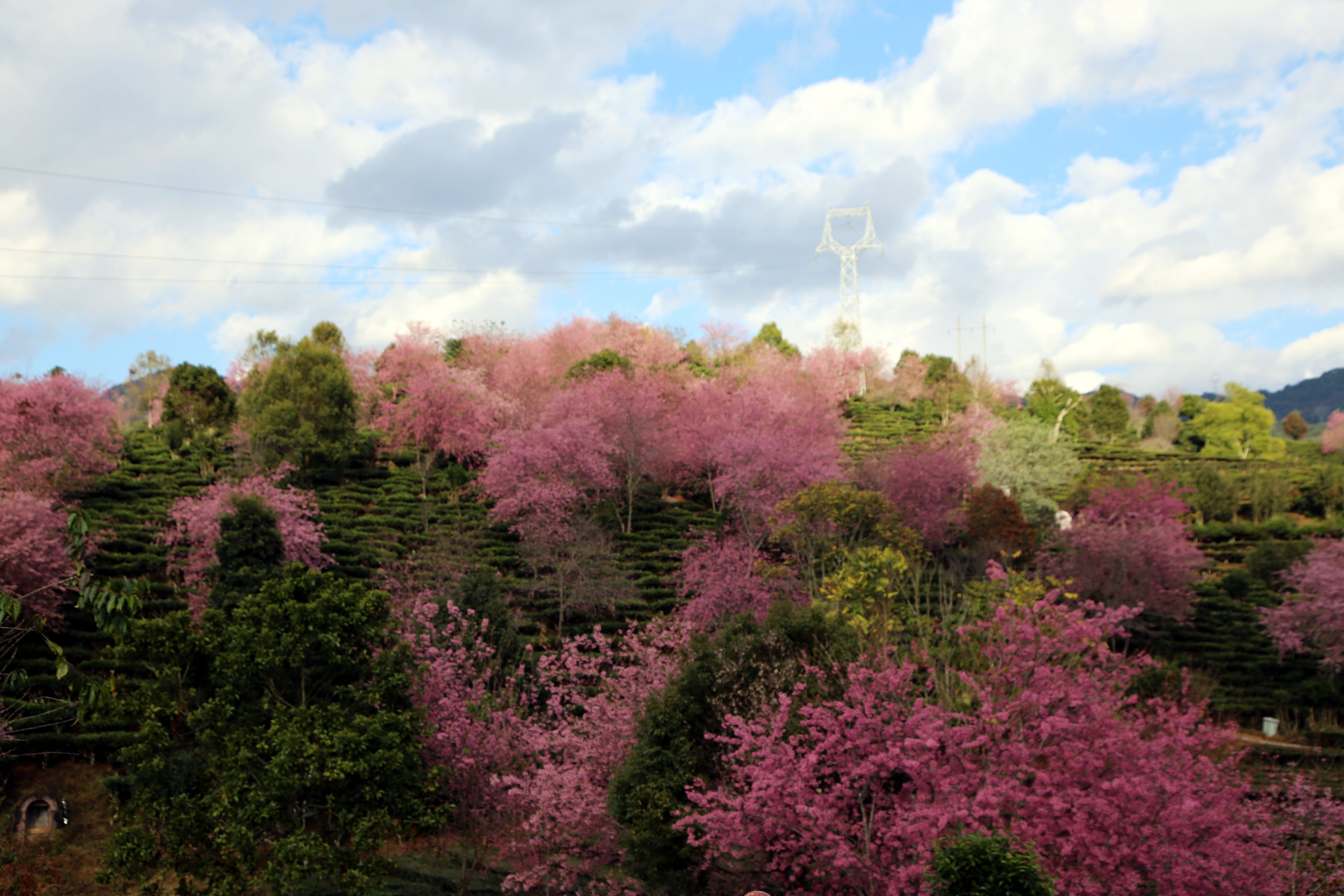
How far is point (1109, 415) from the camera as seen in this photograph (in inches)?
2758

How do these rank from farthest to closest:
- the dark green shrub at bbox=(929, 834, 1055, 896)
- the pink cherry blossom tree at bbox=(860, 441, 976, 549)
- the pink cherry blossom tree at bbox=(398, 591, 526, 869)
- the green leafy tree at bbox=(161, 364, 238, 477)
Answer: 1. the green leafy tree at bbox=(161, 364, 238, 477)
2. the pink cherry blossom tree at bbox=(860, 441, 976, 549)
3. the pink cherry blossom tree at bbox=(398, 591, 526, 869)
4. the dark green shrub at bbox=(929, 834, 1055, 896)

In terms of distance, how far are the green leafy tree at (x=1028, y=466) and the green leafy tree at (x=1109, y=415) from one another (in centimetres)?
3381

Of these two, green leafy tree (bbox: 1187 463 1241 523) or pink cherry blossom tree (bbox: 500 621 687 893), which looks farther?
green leafy tree (bbox: 1187 463 1241 523)

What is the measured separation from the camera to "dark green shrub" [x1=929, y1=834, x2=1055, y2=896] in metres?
7.89

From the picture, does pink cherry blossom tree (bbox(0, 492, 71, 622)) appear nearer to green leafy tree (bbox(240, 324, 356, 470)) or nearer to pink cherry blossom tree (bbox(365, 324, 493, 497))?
green leafy tree (bbox(240, 324, 356, 470))

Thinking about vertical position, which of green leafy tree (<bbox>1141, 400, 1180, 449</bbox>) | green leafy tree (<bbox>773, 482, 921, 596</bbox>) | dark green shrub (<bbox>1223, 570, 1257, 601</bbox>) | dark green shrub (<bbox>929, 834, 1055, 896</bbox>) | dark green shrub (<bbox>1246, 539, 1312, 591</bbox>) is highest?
green leafy tree (<bbox>1141, 400, 1180, 449</bbox>)

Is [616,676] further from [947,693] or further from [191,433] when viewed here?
[191,433]

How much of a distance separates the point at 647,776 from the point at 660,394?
31848mm

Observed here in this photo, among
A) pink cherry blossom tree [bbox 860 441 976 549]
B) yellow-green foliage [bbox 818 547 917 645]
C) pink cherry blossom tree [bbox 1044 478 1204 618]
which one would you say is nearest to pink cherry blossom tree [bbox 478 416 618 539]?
pink cherry blossom tree [bbox 860 441 976 549]

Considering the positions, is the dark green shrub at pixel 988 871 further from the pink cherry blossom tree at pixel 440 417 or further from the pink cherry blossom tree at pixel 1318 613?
the pink cherry blossom tree at pixel 440 417

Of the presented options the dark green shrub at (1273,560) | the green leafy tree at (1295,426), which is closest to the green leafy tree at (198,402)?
the dark green shrub at (1273,560)

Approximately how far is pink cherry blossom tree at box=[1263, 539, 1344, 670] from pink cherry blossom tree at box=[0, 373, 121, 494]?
38274 mm

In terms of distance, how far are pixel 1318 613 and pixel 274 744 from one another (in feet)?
95.4

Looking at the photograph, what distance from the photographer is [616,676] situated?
64.3ft
